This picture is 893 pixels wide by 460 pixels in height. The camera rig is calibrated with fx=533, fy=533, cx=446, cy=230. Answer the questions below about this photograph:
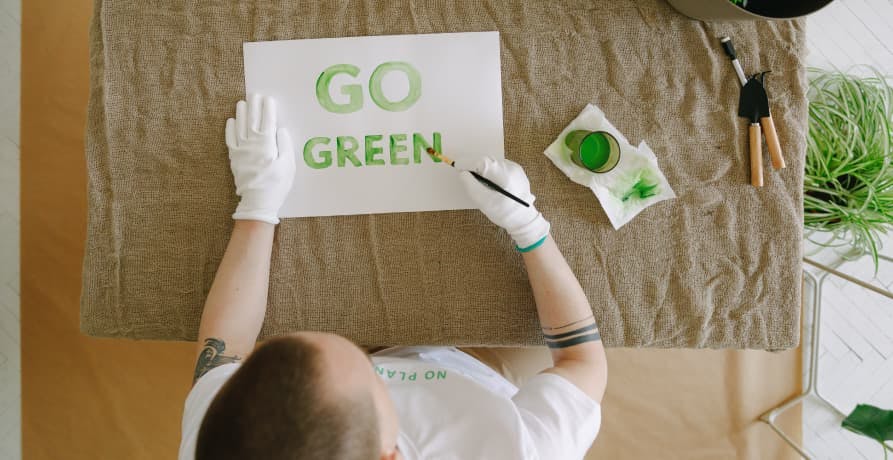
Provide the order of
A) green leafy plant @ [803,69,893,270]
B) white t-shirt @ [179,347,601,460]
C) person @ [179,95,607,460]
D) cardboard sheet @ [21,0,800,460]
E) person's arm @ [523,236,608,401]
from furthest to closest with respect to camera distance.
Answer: cardboard sheet @ [21,0,800,460] < green leafy plant @ [803,69,893,270] < person's arm @ [523,236,608,401] < white t-shirt @ [179,347,601,460] < person @ [179,95,607,460]

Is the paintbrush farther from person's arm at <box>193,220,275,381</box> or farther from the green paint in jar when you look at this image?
person's arm at <box>193,220,275,381</box>

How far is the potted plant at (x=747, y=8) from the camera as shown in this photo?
0.76 m

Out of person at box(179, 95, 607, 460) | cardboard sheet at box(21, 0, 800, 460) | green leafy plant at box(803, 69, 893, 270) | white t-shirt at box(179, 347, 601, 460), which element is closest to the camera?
person at box(179, 95, 607, 460)

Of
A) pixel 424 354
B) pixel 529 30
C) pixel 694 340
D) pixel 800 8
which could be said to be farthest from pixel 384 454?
pixel 800 8

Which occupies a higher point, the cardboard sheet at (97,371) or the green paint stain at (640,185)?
the green paint stain at (640,185)

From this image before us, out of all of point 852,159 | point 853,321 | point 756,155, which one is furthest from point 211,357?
point 853,321

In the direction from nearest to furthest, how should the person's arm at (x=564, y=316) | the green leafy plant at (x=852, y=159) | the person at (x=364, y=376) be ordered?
the person at (x=364, y=376), the person's arm at (x=564, y=316), the green leafy plant at (x=852, y=159)

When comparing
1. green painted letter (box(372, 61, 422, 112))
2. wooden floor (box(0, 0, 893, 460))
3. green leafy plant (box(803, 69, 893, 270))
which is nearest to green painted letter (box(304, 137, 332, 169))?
green painted letter (box(372, 61, 422, 112))

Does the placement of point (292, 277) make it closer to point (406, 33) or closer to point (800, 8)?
point (406, 33)

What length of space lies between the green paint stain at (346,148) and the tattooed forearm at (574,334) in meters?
0.40

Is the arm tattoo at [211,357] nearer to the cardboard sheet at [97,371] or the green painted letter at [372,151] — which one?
the green painted letter at [372,151]

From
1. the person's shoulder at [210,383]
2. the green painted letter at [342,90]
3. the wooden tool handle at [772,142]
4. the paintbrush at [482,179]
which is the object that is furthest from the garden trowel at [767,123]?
the person's shoulder at [210,383]

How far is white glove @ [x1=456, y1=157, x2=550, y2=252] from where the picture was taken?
30.9 inches

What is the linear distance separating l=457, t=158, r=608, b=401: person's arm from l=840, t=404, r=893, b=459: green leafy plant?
462 millimetres
